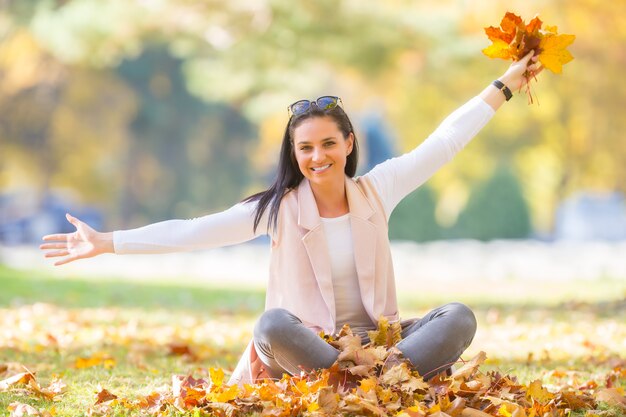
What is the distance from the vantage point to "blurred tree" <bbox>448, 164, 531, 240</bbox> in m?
19.5

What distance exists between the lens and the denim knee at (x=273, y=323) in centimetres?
332

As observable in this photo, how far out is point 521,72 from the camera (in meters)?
4.00

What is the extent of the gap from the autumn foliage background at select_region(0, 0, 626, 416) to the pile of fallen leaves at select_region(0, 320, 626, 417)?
15 centimetres

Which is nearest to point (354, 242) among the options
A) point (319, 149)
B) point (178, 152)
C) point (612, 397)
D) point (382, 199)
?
point (382, 199)

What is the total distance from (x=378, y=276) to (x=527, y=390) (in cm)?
73

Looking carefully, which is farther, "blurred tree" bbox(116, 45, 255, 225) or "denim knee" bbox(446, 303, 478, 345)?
"blurred tree" bbox(116, 45, 255, 225)

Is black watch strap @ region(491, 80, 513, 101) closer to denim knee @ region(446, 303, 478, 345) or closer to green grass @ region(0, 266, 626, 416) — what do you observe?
denim knee @ region(446, 303, 478, 345)

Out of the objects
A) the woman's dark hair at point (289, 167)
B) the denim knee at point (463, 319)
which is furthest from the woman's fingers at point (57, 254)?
the denim knee at point (463, 319)

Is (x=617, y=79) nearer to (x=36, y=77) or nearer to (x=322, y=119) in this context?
(x=36, y=77)

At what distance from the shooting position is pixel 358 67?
16.0 metres

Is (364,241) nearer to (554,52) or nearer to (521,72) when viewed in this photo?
(521,72)

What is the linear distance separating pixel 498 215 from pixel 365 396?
1700 cm

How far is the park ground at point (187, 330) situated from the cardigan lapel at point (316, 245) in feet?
2.68

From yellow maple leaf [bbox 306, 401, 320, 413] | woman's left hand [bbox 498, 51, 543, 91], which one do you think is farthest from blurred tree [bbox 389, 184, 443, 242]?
yellow maple leaf [bbox 306, 401, 320, 413]
